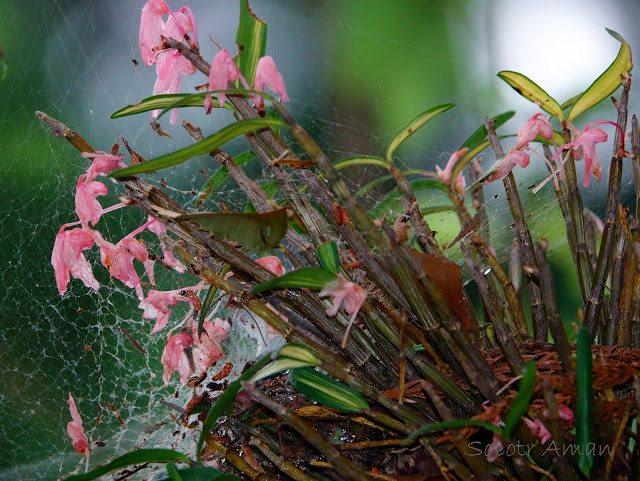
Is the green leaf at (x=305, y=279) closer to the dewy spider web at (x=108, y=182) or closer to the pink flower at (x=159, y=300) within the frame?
the pink flower at (x=159, y=300)

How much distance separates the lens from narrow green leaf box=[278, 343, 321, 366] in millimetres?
266

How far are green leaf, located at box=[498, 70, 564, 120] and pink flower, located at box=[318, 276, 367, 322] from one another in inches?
9.1

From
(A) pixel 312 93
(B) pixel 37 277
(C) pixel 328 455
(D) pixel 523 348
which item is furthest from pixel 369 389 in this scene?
(B) pixel 37 277

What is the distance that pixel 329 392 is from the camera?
0.91ft

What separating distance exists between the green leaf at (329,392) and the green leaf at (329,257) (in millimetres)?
58

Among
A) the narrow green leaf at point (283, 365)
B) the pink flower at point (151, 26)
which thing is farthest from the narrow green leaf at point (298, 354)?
the pink flower at point (151, 26)

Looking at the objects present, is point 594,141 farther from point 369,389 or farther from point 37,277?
point 37,277

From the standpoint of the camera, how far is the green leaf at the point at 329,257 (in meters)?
0.29

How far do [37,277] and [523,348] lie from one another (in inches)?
24.2

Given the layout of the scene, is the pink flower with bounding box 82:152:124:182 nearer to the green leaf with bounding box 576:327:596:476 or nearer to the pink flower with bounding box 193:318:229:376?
the pink flower with bounding box 193:318:229:376

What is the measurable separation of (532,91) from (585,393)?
0.26m

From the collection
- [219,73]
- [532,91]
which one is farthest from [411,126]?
[219,73]

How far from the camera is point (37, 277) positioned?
70 centimetres

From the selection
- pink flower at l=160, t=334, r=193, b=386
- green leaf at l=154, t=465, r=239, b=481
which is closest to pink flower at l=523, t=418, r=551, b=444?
green leaf at l=154, t=465, r=239, b=481
